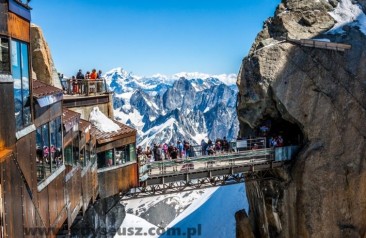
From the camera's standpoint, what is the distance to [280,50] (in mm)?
35719

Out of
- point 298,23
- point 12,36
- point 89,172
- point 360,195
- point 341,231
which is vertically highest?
point 298,23

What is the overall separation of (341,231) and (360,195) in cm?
322

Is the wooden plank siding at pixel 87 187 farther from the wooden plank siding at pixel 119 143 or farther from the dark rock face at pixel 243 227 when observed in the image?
the dark rock face at pixel 243 227

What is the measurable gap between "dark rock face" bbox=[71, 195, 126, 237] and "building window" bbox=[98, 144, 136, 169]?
3928 millimetres

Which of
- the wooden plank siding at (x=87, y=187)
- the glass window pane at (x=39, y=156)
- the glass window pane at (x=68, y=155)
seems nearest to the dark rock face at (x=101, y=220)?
the wooden plank siding at (x=87, y=187)

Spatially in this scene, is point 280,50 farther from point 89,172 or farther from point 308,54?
point 89,172

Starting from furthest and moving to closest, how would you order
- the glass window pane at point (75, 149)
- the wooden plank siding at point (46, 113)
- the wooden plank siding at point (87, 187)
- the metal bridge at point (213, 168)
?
1. the metal bridge at point (213, 168)
2. the wooden plank siding at point (87, 187)
3. the glass window pane at point (75, 149)
4. the wooden plank siding at point (46, 113)

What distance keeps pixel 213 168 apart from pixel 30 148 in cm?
2240

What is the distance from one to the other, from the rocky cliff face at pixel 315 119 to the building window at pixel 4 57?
28628 millimetres

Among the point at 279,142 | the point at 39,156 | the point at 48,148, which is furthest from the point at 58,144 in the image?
the point at 279,142

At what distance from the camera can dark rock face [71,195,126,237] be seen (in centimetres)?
2928

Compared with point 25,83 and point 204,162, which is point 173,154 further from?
point 25,83

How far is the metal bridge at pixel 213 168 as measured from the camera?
2973cm

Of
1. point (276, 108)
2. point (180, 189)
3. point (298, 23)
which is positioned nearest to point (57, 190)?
point (180, 189)
